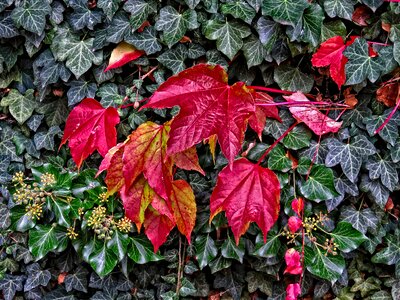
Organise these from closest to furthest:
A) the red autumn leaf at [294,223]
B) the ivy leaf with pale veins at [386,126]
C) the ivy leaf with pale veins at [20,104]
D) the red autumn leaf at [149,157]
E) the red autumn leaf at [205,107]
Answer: the red autumn leaf at [205,107]
the red autumn leaf at [149,157]
the red autumn leaf at [294,223]
the ivy leaf with pale veins at [386,126]
the ivy leaf with pale veins at [20,104]

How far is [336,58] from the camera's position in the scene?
1718mm

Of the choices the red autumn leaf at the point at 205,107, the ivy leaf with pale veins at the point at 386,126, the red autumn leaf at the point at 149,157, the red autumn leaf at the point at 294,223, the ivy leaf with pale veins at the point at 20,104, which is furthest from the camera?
the ivy leaf with pale veins at the point at 20,104

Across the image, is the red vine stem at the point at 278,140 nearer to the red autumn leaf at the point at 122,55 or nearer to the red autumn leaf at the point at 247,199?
the red autumn leaf at the point at 247,199

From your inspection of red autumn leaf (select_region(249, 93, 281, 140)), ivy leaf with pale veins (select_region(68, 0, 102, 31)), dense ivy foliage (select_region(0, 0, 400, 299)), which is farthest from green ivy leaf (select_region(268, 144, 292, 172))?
ivy leaf with pale veins (select_region(68, 0, 102, 31))

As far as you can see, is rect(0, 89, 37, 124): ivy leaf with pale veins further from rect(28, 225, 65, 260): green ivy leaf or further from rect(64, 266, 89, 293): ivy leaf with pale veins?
rect(64, 266, 89, 293): ivy leaf with pale veins

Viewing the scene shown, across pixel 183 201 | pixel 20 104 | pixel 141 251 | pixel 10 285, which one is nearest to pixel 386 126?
pixel 183 201

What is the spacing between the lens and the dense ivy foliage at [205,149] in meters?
1.73

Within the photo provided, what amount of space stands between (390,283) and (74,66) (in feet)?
4.53

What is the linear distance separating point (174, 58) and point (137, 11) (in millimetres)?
201

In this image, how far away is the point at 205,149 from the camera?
6.10ft

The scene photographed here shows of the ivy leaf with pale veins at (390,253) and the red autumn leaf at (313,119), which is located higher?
the red autumn leaf at (313,119)

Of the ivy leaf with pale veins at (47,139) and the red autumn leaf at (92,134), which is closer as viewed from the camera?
the red autumn leaf at (92,134)

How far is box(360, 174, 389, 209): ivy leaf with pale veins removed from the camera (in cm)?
179

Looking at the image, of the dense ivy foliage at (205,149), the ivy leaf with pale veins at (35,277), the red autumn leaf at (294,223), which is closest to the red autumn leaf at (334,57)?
the dense ivy foliage at (205,149)
